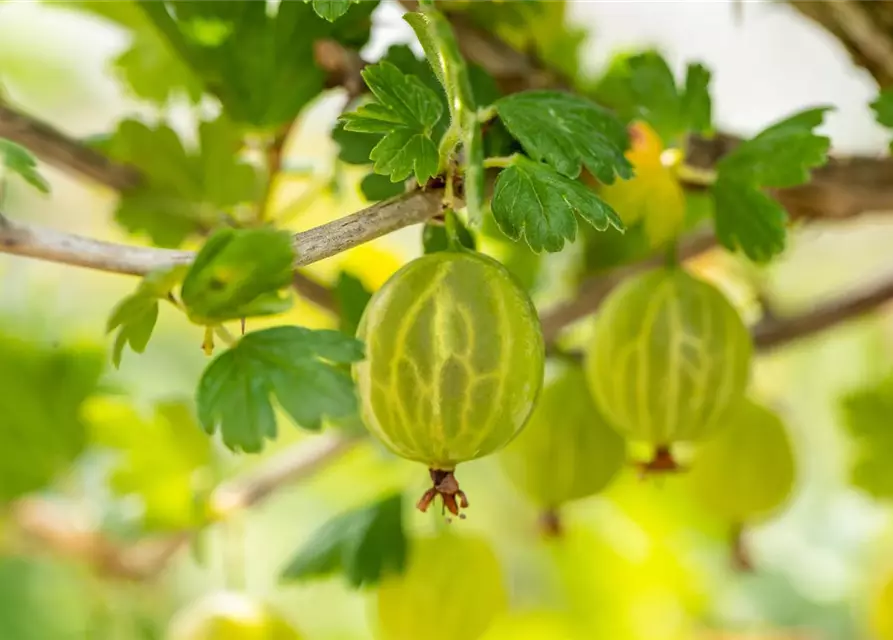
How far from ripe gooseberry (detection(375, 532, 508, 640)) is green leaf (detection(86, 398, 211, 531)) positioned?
0.67 feet

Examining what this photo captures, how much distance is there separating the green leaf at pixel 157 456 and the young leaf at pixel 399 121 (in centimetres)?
44

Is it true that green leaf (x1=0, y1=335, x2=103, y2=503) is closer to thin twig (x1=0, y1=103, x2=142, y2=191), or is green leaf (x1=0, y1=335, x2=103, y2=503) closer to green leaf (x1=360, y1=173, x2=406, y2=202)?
thin twig (x1=0, y1=103, x2=142, y2=191)

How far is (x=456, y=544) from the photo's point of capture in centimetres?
61

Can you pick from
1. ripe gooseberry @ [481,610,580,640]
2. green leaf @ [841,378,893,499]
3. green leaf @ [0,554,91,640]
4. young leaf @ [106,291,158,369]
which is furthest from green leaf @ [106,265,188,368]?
green leaf @ [0,554,91,640]

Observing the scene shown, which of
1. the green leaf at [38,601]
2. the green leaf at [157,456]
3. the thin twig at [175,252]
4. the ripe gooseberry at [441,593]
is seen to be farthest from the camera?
the green leaf at [38,601]

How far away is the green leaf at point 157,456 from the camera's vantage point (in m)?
0.72

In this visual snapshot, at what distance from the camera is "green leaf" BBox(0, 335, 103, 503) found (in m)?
0.73

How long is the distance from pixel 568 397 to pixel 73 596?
3.53 ft

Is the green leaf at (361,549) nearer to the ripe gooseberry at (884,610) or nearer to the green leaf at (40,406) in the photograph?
the green leaf at (40,406)

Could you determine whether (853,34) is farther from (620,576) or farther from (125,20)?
(620,576)

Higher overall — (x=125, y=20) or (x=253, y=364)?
(x=125, y=20)

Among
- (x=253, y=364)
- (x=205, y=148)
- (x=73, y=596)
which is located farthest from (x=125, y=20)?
(x=73, y=596)

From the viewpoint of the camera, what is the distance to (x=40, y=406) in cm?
74

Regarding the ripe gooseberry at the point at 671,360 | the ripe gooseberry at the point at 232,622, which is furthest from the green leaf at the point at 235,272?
the ripe gooseberry at the point at 232,622
